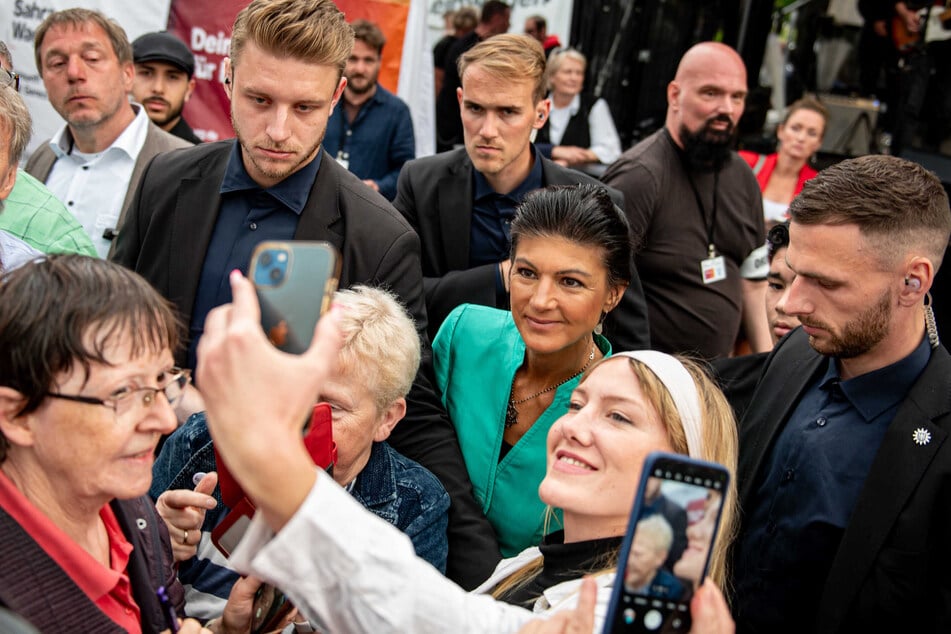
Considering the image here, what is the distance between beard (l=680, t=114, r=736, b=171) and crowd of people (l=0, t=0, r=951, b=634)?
47 centimetres

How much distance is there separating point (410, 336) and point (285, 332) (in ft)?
4.84

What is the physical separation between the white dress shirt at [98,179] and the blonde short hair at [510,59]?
147 centimetres

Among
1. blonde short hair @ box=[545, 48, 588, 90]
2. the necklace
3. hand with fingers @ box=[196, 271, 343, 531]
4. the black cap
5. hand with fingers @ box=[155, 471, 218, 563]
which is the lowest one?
hand with fingers @ box=[155, 471, 218, 563]

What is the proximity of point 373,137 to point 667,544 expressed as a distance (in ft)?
15.5

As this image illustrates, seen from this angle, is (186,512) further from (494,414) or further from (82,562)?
(494,414)

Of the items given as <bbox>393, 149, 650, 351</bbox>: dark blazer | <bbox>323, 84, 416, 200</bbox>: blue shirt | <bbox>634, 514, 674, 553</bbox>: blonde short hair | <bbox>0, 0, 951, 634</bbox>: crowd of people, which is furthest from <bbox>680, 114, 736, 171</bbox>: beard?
<bbox>634, 514, 674, 553</bbox>: blonde short hair

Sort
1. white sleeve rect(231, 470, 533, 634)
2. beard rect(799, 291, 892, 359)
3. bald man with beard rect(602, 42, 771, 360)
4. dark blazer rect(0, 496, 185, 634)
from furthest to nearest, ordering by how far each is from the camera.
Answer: bald man with beard rect(602, 42, 771, 360)
beard rect(799, 291, 892, 359)
dark blazer rect(0, 496, 185, 634)
white sleeve rect(231, 470, 533, 634)

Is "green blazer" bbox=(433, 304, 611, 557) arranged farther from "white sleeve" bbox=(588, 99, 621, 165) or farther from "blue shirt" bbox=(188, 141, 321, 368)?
"white sleeve" bbox=(588, 99, 621, 165)

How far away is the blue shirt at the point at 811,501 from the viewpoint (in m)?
2.39

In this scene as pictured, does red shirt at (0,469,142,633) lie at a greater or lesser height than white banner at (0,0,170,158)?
lesser

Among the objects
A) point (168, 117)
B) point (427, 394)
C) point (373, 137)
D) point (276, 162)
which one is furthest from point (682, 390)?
point (373, 137)

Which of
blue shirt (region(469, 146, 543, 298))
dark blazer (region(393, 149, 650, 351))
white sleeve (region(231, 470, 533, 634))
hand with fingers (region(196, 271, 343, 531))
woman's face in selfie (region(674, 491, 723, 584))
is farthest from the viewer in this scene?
blue shirt (region(469, 146, 543, 298))

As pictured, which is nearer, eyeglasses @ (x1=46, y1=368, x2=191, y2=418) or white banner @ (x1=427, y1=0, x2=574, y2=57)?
eyeglasses @ (x1=46, y1=368, x2=191, y2=418)

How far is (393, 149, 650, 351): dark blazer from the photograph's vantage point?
341 cm
